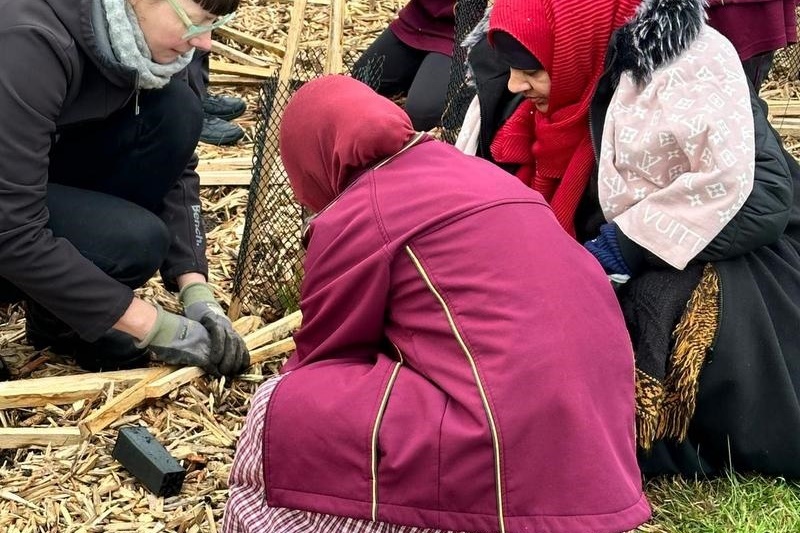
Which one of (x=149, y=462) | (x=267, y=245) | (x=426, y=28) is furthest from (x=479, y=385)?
(x=426, y=28)

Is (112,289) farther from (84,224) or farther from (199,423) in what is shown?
(199,423)

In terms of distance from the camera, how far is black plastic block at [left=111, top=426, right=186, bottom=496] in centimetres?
239

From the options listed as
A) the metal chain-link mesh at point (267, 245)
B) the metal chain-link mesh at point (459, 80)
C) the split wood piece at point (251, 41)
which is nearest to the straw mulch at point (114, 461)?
the metal chain-link mesh at point (267, 245)

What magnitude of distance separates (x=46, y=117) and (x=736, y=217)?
5.34 ft

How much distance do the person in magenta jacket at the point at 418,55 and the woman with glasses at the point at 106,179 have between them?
5.19ft

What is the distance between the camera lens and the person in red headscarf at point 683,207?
92.6 inches

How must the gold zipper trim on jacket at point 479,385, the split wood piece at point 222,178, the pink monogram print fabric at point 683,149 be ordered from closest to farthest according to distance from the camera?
the gold zipper trim on jacket at point 479,385, the pink monogram print fabric at point 683,149, the split wood piece at point 222,178

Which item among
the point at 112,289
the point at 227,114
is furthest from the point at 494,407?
the point at 227,114

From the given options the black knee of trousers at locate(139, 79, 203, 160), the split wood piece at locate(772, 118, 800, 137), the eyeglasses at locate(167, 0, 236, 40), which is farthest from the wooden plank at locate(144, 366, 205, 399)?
the split wood piece at locate(772, 118, 800, 137)

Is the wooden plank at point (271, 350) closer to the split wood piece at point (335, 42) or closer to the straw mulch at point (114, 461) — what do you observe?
the straw mulch at point (114, 461)

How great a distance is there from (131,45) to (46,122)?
0.26m

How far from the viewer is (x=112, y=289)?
2.42 meters

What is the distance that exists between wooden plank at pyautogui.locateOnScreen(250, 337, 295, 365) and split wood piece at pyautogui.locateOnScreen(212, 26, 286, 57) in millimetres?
2789

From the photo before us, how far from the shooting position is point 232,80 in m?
5.06
